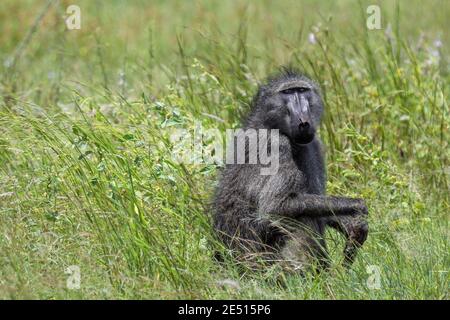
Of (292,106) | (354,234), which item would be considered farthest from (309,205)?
(292,106)

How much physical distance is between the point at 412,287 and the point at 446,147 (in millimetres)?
2018

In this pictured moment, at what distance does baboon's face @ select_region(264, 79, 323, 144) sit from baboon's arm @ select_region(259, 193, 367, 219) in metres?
0.31

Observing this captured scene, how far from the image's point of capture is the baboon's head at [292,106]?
5027 millimetres

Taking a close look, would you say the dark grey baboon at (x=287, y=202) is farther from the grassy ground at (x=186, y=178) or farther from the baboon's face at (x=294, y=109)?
the grassy ground at (x=186, y=178)

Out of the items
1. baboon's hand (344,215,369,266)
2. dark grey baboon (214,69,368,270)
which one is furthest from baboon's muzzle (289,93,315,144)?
baboon's hand (344,215,369,266)

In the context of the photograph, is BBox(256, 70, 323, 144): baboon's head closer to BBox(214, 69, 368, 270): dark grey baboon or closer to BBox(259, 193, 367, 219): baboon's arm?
BBox(214, 69, 368, 270): dark grey baboon

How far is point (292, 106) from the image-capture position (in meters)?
5.09

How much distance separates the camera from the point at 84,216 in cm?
459

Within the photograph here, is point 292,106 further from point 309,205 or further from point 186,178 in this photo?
point 186,178

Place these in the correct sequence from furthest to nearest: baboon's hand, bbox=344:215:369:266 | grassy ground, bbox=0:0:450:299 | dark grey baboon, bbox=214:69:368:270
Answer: dark grey baboon, bbox=214:69:368:270 → baboon's hand, bbox=344:215:369:266 → grassy ground, bbox=0:0:450:299

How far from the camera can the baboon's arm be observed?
486cm

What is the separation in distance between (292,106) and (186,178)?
0.65 meters

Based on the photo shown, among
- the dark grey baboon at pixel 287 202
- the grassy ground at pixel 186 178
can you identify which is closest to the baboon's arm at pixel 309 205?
the dark grey baboon at pixel 287 202
